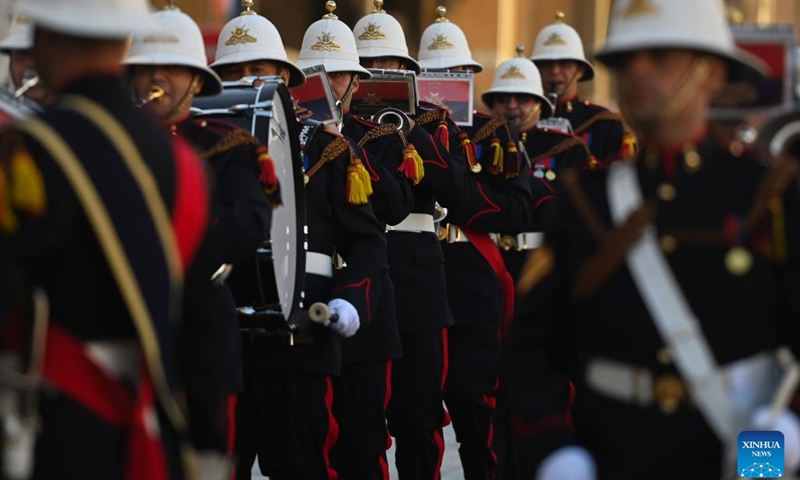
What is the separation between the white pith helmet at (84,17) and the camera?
14.0 feet

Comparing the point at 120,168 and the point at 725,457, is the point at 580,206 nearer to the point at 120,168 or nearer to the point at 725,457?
the point at 725,457

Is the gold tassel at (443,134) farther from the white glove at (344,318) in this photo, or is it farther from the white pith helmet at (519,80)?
the white glove at (344,318)

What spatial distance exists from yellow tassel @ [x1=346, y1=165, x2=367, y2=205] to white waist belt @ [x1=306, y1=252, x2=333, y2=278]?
0.83 feet

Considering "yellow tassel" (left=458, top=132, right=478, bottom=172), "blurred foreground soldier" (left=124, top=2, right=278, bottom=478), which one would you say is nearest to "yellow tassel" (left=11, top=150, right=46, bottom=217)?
"blurred foreground soldier" (left=124, top=2, right=278, bottom=478)

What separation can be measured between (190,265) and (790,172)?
4.71 feet

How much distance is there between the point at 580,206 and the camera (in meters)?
4.78

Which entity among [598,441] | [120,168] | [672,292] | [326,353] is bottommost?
[326,353]

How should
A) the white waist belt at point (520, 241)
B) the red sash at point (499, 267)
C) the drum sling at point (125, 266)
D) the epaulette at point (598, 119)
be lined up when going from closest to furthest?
the drum sling at point (125, 266), the red sash at point (499, 267), the white waist belt at point (520, 241), the epaulette at point (598, 119)

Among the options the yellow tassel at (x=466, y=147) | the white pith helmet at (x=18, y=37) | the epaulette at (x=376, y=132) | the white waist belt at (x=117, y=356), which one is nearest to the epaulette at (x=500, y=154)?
the yellow tassel at (x=466, y=147)

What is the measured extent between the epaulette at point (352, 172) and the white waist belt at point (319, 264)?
26 centimetres

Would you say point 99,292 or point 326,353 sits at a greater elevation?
point 99,292

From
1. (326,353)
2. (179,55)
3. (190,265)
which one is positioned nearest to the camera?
(190,265)

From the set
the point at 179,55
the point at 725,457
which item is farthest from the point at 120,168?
the point at 179,55

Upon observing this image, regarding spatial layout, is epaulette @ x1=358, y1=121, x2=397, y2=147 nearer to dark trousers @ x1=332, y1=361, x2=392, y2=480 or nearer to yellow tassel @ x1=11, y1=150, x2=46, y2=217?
dark trousers @ x1=332, y1=361, x2=392, y2=480
